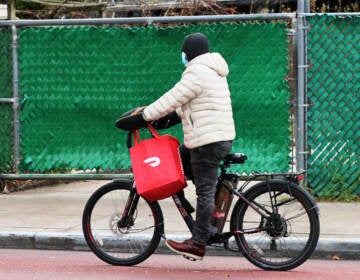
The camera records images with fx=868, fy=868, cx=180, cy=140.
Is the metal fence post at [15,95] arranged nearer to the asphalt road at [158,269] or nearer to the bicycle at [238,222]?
the asphalt road at [158,269]

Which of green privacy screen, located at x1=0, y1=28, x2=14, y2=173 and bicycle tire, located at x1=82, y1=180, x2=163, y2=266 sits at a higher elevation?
green privacy screen, located at x1=0, y1=28, x2=14, y2=173

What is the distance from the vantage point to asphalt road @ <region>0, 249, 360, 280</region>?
22.7 ft

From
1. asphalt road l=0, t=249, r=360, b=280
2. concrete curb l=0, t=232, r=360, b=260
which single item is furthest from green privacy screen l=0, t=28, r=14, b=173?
asphalt road l=0, t=249, r=360, b=280

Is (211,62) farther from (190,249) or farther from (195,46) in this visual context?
(190,249)

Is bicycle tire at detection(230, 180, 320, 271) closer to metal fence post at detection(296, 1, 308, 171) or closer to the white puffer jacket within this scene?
the white puffer jacket

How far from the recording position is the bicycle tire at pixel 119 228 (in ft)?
23.5

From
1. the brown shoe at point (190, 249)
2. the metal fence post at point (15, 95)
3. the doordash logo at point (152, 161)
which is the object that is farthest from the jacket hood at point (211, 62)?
the metal fence post at point (15, 95)

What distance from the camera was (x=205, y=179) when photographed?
6836mm

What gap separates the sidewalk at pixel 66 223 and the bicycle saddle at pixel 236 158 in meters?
1.40

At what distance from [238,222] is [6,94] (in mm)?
4591

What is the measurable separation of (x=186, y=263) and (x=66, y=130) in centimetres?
346

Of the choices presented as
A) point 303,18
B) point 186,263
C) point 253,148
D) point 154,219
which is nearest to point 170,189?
point 154,219

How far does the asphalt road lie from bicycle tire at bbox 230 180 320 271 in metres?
0.14

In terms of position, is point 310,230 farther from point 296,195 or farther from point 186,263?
point 186,263
